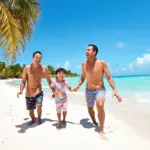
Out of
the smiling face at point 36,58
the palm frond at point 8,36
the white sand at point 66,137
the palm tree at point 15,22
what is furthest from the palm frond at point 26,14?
the white sand at point 66,137

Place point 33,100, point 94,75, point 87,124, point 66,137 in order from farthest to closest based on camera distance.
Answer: point 87,124 → point 33,100 → point 94,75 → point 66,137

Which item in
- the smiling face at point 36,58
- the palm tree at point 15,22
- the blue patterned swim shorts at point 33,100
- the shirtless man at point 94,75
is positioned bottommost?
the blue patterned swim shorts at point 33,100

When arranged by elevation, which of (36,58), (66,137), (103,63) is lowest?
(66,137)

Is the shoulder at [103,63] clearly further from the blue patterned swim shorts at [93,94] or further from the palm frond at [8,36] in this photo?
the palm frond at [8,36]

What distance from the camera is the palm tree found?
5410mm

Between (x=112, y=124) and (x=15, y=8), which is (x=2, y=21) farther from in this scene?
(x=112, y=124)

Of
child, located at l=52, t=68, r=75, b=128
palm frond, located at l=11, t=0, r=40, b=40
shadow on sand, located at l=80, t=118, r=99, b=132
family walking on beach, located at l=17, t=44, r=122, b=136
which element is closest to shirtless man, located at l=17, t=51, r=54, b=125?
family walking on beach, located at l=17, t=44, r=122, b=136

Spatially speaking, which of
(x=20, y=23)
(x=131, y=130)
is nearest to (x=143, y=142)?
(x=131, y=130)

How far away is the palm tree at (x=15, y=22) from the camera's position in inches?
213

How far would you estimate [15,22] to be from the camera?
18.6 ft

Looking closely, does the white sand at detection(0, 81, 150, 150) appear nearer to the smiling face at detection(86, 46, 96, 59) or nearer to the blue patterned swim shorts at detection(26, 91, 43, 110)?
the blue patterned swim shorts at detection(26, 91, 43, 110)

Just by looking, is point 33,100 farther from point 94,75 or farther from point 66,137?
point 94,75

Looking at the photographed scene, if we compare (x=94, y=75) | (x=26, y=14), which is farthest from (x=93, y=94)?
(x=26, y=14)

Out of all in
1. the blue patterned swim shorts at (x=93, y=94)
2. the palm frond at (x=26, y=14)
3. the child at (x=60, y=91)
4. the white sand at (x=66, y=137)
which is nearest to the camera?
the white sand at (x=66, y=137)
